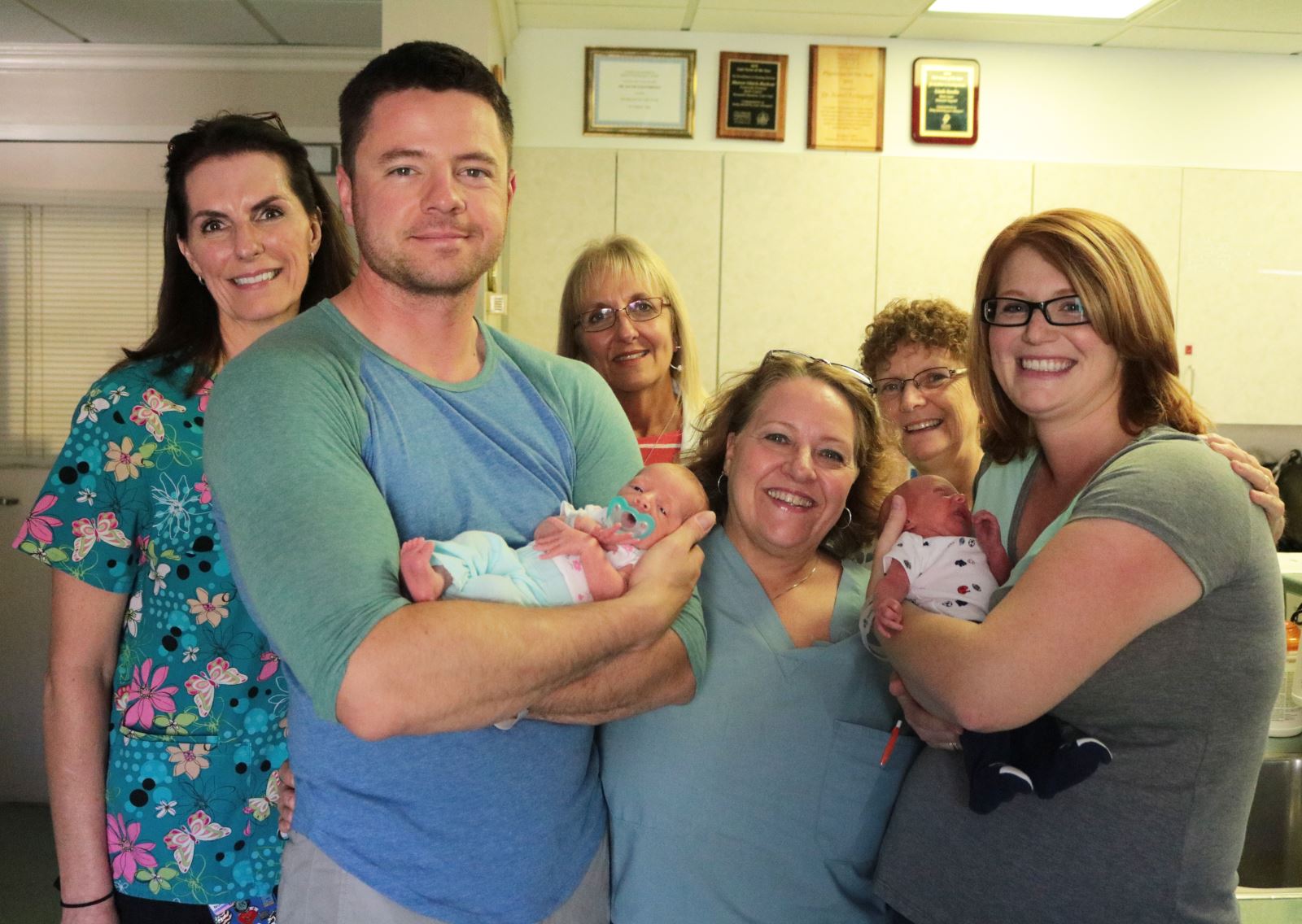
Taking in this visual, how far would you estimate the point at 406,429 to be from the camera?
1256 mm

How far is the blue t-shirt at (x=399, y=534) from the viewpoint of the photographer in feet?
3.42

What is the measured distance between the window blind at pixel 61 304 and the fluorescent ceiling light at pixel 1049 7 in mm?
3548

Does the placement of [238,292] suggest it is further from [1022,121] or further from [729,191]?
[1022,121]

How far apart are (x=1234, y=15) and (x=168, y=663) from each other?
14.9 ft

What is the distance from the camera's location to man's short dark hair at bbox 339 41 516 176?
4.17 ft

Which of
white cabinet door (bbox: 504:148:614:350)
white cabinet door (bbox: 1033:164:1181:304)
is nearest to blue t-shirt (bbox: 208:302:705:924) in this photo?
white cabinet door (bbox: 504:148:614:350)

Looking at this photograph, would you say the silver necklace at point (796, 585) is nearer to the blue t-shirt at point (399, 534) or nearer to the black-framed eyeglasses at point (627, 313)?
the blue t-shirt at point (399, 534)

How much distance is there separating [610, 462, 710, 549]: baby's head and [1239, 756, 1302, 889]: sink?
1.61 metres

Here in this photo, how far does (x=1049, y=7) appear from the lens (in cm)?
400

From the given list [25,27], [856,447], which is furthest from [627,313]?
[25,27]

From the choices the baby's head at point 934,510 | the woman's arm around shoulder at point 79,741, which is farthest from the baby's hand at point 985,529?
the woman's arm around shoulder at point 79,741

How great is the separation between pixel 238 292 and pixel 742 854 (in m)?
1.28

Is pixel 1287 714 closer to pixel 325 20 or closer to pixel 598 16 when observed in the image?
pixel 598 16

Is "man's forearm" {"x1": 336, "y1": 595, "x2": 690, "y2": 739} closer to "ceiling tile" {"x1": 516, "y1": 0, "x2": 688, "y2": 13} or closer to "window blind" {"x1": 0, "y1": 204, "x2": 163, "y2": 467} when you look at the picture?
"ceiling tile" {"x1": 516, "y1": 0, "x2": 688, "y2": 13}
